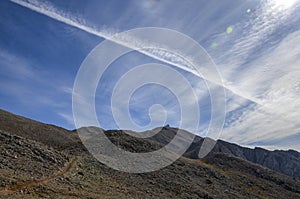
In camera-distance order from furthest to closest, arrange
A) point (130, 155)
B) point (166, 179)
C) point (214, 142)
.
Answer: point (214, 142) < point (130, 155) < point (166, 179)

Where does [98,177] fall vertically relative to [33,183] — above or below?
above

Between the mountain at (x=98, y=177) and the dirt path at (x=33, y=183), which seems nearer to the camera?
the dirt path at (x=33, y=183)

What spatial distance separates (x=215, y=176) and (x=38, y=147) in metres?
36.8

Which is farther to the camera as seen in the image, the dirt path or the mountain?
the mountain

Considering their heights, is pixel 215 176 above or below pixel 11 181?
above

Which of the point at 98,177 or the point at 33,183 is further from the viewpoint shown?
the point at 98,177

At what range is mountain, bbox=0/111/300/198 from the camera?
1211 inches

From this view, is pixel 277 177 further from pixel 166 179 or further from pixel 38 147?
pixel 38 147

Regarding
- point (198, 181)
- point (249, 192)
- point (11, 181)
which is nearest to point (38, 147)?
point (11, 181)

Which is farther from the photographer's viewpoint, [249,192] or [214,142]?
[214,142]

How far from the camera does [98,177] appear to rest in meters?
40.3

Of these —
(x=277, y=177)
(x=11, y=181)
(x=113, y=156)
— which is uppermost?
(x=277, y=177)

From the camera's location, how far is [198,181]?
50.9 meters

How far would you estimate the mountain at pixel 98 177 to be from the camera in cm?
3077
